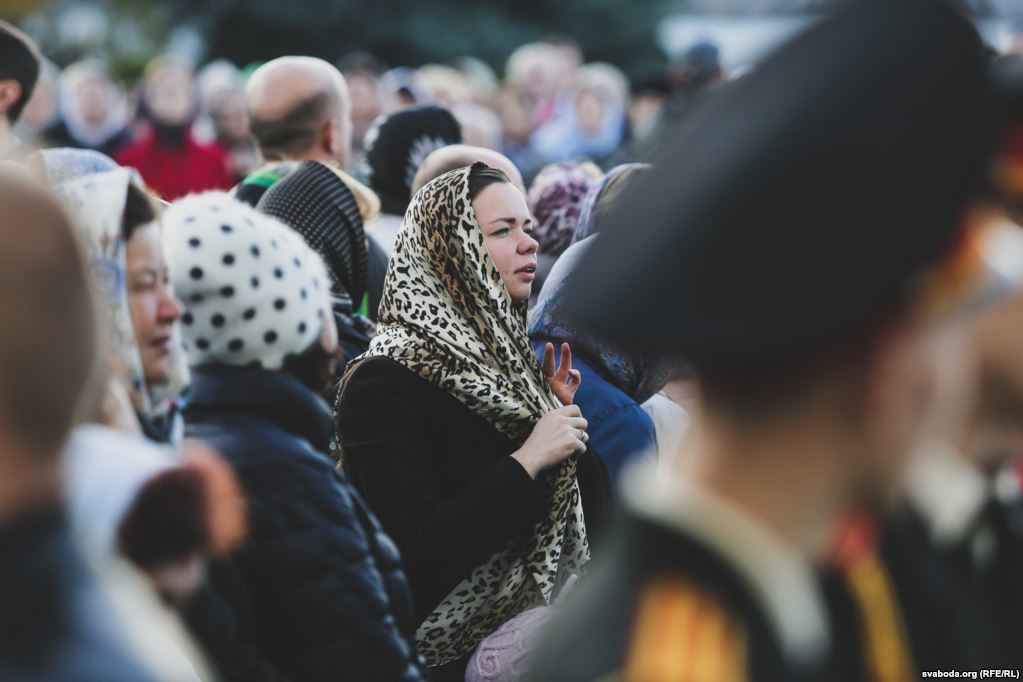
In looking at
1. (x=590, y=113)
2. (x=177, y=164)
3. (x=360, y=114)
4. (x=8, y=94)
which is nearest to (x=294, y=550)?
(x=8, y=94)

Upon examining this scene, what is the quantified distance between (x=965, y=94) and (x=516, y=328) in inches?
116

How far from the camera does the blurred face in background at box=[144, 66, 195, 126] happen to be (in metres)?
12.2

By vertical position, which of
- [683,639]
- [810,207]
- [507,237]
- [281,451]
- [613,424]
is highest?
[810,207]

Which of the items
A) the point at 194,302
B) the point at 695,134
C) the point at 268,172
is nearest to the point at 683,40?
the point at 268,172

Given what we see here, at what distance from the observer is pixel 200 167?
12008 mm

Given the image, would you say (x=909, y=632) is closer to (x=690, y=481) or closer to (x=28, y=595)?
(x=690, y=481)

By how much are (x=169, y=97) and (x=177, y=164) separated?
0.72 meters

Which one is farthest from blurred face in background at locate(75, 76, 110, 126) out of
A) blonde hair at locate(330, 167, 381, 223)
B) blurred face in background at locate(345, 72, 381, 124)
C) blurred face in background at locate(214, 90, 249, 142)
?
blonde hair at locate(330, 167, 381, 223)

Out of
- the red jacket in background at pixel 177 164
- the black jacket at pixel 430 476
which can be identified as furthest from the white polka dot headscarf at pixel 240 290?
the red jacket in background at pixel 177 164

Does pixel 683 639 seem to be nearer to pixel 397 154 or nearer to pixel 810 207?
pixel 810 207

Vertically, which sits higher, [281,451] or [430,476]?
[281,451]

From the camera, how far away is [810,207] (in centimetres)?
155

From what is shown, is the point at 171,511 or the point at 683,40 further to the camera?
the point at 683,40

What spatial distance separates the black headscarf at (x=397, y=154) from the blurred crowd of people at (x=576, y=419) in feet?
6.59
